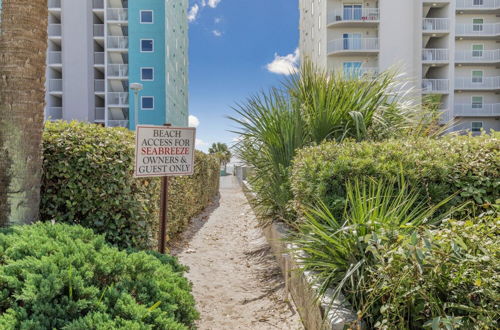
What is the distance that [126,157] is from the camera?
136 inches

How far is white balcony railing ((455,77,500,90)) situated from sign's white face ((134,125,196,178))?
3275 cm

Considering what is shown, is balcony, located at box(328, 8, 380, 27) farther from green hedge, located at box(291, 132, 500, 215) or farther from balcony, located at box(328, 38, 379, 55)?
green hedge, located at box(291, 132, 500, 215)

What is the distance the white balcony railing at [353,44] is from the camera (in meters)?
25.7

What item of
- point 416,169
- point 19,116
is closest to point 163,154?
point 19,116

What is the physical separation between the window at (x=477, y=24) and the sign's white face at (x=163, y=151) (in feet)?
116

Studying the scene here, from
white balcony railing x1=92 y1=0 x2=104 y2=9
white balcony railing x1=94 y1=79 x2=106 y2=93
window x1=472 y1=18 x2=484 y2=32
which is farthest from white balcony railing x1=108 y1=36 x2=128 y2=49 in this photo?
window x1=472 y1=18 x2=484 y2=32

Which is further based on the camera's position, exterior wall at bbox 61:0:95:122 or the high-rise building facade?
exterior wall at bbox 61:0:95:122

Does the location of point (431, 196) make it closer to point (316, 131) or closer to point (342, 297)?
point (342, 297)

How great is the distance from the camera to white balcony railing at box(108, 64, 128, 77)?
26.6m

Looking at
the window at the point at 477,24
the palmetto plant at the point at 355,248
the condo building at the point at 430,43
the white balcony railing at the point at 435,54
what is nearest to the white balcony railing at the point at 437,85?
the condo building at the point at 430,43

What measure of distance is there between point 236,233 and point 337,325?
18.5 ft

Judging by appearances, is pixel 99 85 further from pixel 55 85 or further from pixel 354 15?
pixel 354 15

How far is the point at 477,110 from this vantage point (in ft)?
95.2

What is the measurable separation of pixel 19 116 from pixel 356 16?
28.9 metres
